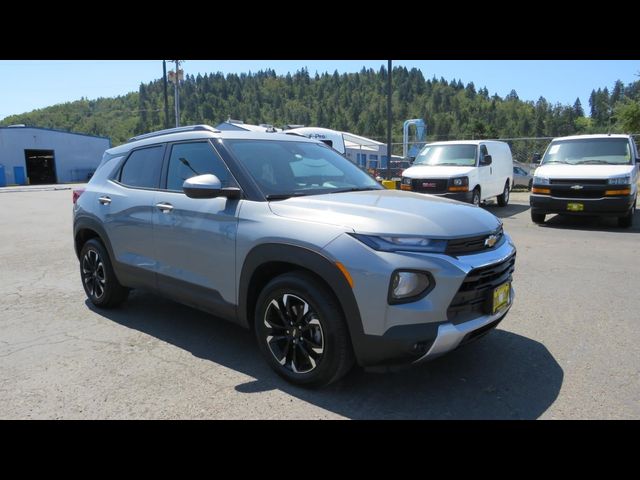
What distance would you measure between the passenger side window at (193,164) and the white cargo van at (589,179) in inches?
337

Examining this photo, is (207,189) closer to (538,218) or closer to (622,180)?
(622,180)

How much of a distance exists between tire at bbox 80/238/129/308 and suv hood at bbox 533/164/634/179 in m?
9.03

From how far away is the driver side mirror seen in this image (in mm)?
3408

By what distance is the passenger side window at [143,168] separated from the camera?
173 inches

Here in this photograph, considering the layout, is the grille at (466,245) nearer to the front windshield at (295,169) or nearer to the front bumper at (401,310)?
the front bumper at (401,310)

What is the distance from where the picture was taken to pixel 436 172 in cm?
1223

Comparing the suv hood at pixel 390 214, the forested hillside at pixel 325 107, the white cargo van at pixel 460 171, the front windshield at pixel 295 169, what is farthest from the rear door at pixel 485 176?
the forested hillside at pixel 325 107

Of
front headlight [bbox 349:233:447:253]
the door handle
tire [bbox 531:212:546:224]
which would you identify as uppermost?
the door handle

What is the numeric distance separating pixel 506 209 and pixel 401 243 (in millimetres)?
12850

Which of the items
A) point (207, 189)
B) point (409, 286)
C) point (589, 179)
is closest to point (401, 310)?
point (409, 286)

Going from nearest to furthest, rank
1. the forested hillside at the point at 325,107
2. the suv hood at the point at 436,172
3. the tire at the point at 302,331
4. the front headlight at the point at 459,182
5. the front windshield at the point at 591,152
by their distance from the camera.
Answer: the tire at the point at 302,331
the front windshield at the point at 591,152
the front headlight at the point at 459,182
the suv hood at the point at 436,172
the forested hillside at the point at 325,107

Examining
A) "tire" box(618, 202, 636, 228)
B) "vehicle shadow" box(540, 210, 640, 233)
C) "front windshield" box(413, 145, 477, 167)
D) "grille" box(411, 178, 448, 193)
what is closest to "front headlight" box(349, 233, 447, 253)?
"vehicle shadow" box(540, 210, 640, 233)

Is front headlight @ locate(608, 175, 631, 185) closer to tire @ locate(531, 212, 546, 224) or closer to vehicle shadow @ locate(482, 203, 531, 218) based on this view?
tire @ locate(531, 212, 546, 224)
